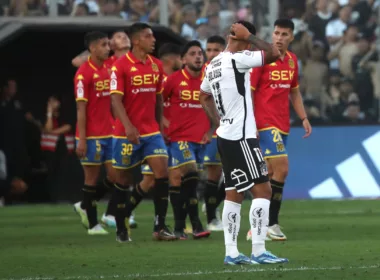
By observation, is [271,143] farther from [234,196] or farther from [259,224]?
[259,224]

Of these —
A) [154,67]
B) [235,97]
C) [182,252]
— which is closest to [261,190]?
[235,97]

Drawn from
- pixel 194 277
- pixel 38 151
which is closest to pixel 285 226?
pixel 194 277

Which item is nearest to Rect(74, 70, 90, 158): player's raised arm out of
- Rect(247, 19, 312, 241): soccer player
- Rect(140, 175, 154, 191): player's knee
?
Rect(140, 175, 154, 191): player's knee

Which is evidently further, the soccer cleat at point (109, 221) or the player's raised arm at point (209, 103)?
the soccer cleat at point (109, 221)

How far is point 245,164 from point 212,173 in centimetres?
535

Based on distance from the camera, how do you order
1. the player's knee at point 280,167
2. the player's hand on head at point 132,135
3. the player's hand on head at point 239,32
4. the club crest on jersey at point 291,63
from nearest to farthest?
the player's hand on head at point 239,32 < the player's hand on head at point 132,135 < the player's knee at point 280,167 < the club crest on jersey at point 291,63

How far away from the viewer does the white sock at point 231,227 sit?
34.1ft

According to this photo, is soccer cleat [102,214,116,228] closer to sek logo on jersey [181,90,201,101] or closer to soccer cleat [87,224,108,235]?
soccer cleat [87,224,108,235]

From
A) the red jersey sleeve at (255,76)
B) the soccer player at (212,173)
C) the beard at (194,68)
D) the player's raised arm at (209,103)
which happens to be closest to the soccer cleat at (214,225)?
the soccer player at (212,173)

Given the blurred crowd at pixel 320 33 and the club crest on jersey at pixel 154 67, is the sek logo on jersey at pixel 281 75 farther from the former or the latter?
the blurred crowd at pixel 320 33

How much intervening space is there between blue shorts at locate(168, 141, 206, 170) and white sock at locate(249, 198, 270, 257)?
4088 mm

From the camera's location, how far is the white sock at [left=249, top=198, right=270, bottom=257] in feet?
34.3

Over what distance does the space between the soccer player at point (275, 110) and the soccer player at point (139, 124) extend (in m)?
1.14

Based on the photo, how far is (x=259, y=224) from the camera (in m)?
10.5
